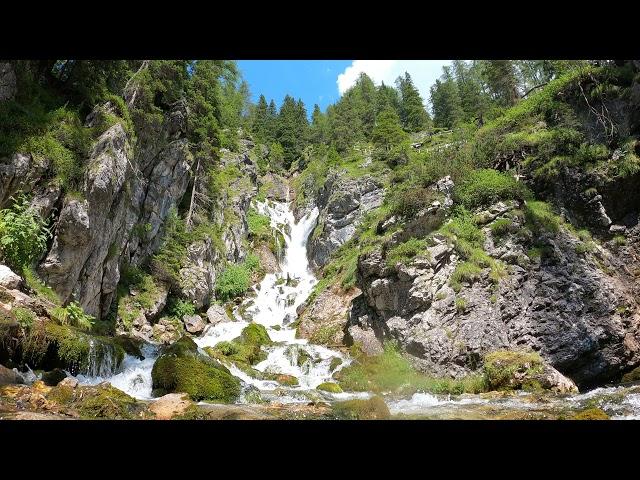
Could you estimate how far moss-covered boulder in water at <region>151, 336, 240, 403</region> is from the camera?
38.4 ft

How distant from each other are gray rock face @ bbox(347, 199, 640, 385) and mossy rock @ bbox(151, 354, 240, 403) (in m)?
8.34

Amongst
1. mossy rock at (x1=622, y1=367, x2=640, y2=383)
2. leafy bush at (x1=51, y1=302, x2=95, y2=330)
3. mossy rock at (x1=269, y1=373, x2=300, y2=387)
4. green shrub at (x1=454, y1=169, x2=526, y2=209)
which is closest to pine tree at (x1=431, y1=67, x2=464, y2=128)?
green shrub at (x1=454, y1=169, x2=526, y2=209)

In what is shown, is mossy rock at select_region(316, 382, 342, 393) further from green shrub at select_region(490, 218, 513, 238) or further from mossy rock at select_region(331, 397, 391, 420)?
green shrub at select_region(490, 218, 513, 238)

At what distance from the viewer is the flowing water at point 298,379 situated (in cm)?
1073

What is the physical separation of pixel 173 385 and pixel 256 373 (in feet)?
A: 21.2

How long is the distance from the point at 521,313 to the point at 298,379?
30.9 ft

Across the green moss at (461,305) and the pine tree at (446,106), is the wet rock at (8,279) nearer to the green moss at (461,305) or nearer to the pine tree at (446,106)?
the green moss at (461,305)

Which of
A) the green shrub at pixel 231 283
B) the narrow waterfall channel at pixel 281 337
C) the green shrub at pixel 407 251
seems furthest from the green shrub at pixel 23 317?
the green shrub at pixel 231 283

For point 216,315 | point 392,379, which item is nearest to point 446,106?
point 216,315

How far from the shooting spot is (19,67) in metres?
14.4
